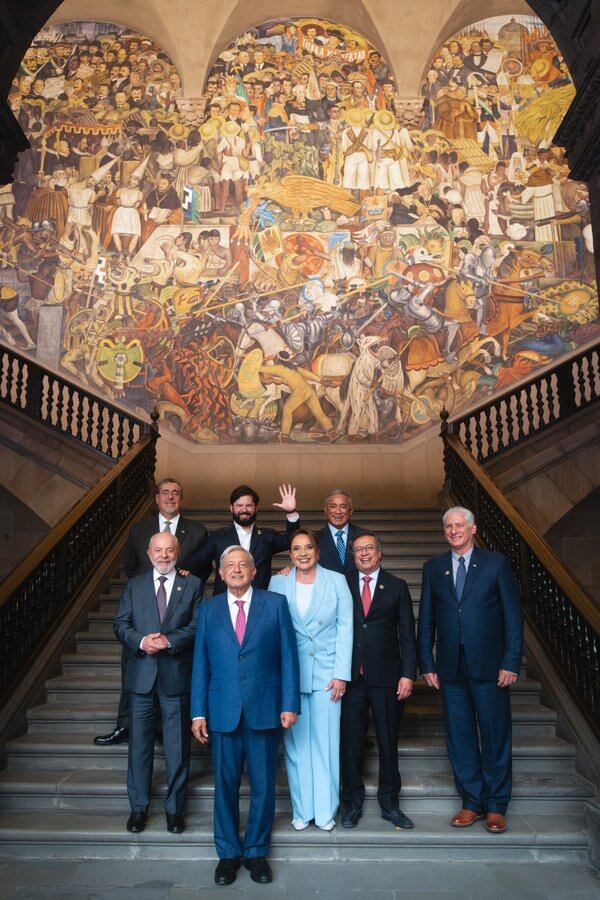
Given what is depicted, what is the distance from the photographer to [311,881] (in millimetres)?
3445

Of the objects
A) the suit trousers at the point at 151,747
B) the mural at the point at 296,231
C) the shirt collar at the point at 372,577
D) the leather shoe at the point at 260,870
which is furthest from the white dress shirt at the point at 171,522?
the mural at the point at 296,231

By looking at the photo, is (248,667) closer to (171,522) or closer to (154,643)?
(154,643)

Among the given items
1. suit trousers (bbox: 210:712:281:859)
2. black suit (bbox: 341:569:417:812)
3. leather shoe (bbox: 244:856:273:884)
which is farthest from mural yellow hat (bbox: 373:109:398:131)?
leather shoe (bbox: 244:856:273:884)

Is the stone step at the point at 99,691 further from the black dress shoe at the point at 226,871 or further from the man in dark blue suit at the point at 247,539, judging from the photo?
the black dress shoe at the point at 226,871

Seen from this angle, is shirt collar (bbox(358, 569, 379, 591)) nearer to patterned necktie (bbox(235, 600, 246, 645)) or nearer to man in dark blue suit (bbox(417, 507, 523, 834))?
man in dark blue suit (bbox(417, 507, 523, 834))

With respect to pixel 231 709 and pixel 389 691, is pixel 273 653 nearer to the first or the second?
pixel 231 709

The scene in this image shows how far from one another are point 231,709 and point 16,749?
1712 mm

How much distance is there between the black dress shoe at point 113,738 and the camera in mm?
4551

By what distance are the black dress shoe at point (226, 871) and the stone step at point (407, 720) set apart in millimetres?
1569

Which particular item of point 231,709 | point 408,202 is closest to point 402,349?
point 408,202

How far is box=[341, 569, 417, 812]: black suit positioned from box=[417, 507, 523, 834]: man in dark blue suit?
0.14 m

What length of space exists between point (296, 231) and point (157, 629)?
9.07 m

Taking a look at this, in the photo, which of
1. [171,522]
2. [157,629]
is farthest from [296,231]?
[157,629]

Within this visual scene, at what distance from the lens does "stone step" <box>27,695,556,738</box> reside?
4.71 metres
